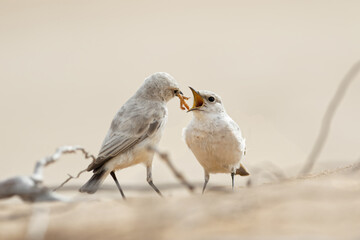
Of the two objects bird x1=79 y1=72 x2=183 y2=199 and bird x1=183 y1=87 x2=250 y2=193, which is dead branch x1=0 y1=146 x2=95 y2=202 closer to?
bird x1=79 y1=72 x2=183 y2=199

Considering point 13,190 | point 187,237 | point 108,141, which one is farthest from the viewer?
point 108,141

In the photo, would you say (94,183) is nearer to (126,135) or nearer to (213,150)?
(126,135)

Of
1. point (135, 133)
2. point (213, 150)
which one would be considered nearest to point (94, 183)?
point (135, 133)

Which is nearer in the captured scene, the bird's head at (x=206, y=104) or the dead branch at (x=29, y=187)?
the dead branch at (x=29, y=187)

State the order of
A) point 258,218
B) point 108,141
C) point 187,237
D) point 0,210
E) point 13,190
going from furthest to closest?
point 108,141 < point 0,210 < point 13,190 < point 258,218 < point 187,237

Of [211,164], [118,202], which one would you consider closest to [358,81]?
[211,164]

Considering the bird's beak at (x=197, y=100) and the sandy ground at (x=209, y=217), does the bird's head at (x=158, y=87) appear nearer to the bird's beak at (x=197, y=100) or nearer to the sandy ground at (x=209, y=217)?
the bird's beak at (x=197, y=100)

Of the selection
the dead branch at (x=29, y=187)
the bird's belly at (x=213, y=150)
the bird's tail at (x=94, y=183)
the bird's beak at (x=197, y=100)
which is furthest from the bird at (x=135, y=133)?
the dead branch at (x=29, y=187)

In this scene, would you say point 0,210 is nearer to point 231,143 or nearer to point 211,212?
point 211,212
